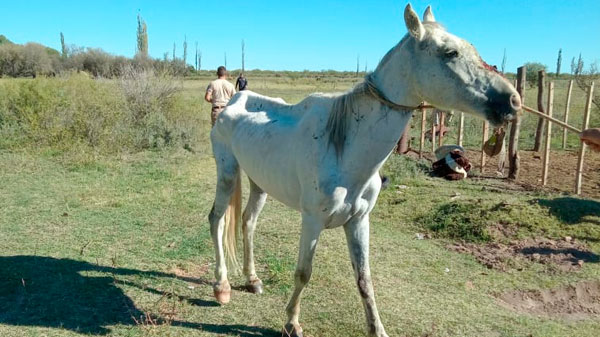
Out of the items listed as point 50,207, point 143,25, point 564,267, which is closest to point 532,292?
point 564,267

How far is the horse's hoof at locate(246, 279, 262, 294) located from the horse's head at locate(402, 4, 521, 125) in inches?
94.3

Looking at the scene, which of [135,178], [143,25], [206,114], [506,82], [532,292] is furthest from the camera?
[143,25]

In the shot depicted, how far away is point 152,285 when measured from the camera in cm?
399

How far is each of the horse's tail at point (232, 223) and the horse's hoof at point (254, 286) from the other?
0.92 feet

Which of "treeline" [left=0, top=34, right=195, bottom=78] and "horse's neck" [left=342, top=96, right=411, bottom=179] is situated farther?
"treeline" [left=0, top=34, right=195, bottom=78]

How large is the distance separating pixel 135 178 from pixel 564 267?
22.0 ft

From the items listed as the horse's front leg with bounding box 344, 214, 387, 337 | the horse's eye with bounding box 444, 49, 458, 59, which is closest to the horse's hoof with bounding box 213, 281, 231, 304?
the horse's front leg with bounding box 344, 214, 387, 337

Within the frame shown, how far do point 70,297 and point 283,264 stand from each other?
1.93 meters

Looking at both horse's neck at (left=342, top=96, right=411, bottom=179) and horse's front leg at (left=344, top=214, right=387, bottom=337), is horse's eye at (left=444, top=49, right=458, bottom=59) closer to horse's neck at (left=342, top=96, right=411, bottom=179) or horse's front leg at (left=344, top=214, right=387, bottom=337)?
horse's neck at (left=342, top=96, right=411, bottom=179)

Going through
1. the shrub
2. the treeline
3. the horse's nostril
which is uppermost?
the treeline

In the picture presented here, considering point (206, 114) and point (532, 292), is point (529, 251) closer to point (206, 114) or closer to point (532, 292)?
point (532, 292)

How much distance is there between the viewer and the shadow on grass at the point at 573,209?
5777 millimetres

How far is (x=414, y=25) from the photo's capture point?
2.20m

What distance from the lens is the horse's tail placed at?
13.2 feet
